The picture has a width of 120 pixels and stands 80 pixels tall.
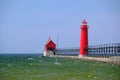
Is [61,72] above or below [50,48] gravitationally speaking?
below

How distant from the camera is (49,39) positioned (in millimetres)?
101312

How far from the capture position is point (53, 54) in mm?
100625

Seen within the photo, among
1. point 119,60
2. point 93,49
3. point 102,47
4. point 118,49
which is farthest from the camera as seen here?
point 93,49

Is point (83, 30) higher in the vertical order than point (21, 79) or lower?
higher

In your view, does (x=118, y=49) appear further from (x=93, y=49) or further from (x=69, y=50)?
(x=69, y=50)

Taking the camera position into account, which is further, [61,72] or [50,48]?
[50,48]

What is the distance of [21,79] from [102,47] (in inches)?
1414

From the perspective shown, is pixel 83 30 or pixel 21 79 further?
pixel 83 30

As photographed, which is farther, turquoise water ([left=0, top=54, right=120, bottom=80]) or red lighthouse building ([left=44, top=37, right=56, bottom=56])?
red lighthouse building ([left=44, top=37, right=56, bottom=56])

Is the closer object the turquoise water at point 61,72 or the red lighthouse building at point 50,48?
the turquoise water at point 61,72

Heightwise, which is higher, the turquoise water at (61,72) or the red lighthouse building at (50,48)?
the red lighthouse building at (50,48)

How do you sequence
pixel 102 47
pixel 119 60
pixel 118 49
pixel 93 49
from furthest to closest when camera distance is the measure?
pixel 93 49, pixel 102 47, pixel 118 49, pixel 119 60

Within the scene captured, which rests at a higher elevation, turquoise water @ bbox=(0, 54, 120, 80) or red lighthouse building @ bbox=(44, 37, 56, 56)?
red lighthouse building @ bbox=(44, 37, 56, 56)

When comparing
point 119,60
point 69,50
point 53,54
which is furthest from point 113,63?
point 53,54
